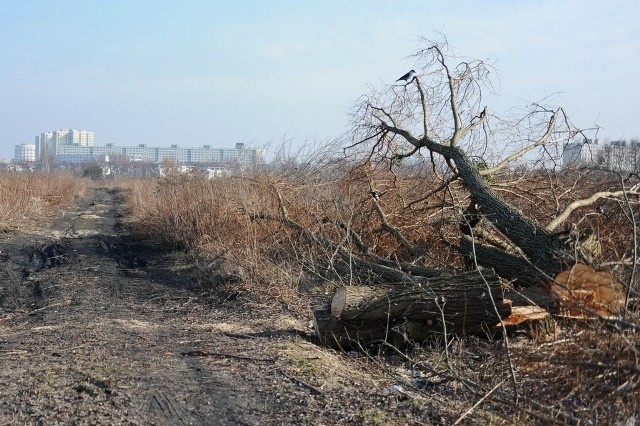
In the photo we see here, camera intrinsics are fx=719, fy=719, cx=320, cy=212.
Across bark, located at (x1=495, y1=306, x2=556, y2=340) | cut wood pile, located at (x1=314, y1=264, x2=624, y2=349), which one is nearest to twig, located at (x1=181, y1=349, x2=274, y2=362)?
cut wood pile, located at (x1=314, y1=264, x2=624, y2=349)

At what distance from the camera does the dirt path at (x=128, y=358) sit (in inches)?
188

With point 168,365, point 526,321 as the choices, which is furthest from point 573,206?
point 168,365

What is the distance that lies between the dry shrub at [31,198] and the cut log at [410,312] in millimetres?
16854

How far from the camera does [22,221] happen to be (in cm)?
2220

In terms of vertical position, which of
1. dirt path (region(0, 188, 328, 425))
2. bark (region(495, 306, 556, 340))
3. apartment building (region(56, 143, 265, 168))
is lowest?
dirt path (region(0, 188, 328, 425))

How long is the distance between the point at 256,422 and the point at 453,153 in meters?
5.28

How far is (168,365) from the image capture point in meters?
5.85

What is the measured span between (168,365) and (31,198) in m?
24.6

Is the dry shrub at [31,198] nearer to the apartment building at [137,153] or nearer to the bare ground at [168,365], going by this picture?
the bare ground at [168,365]

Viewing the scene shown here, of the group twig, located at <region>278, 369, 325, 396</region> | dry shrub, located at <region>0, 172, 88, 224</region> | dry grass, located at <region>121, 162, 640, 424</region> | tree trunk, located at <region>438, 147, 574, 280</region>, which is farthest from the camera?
dry shrub, located at <region>0, 172, 88, 224</region>

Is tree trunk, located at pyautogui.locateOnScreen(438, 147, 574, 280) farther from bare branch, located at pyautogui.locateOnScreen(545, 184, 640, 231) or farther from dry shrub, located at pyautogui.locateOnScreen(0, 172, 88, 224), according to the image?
dry shrub, located at pyautogui.locateOnScreen(0, 172, 88, 224)

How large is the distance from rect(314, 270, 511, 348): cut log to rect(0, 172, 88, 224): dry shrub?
1685cm

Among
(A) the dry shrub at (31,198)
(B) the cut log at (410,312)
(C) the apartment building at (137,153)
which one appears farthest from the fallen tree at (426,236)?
(C) the apartment building at (137,153)

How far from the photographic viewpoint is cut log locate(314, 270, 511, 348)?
6.39 metres
